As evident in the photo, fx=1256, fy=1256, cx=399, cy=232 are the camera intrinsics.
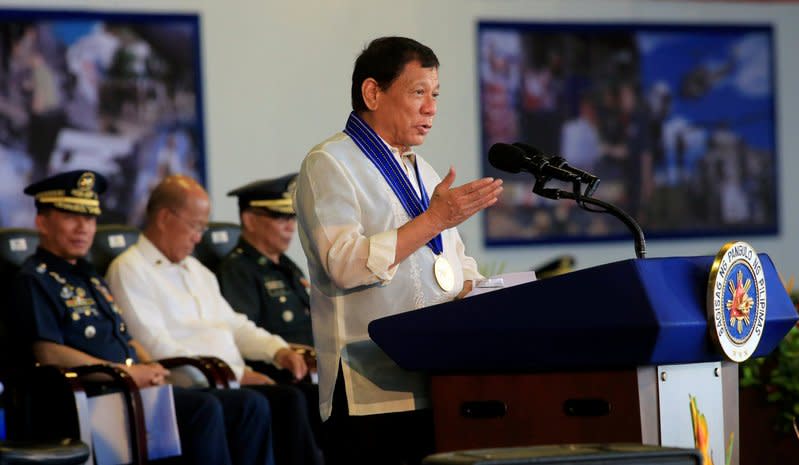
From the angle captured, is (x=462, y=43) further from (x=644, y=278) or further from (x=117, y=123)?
(x=644, y=278)

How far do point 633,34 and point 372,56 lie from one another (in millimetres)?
5961

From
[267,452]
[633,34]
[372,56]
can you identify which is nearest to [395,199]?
[372,56]

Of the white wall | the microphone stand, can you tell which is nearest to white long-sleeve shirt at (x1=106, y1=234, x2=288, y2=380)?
the white wall

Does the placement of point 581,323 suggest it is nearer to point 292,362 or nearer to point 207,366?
point 207,366

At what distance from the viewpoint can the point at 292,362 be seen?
15.9 feet

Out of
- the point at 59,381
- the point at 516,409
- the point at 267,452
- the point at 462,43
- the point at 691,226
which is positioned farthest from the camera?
the point at 691,226

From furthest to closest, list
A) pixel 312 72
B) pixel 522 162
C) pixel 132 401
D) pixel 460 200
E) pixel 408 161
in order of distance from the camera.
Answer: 1. pixel 312 72
2. pixel 132 401
3. pixel 408 161
4. pixel 522 162
5. pixel 460 200

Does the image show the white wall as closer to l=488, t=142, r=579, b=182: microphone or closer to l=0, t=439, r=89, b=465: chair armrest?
l=0, t=439, r=89, b=465: chair armrest

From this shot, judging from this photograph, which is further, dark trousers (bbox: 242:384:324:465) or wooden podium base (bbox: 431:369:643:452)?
dark trousers (bbox: 242:384:324:465)

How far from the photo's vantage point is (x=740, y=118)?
8414 millimetres

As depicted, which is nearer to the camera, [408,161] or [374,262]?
[374,262]

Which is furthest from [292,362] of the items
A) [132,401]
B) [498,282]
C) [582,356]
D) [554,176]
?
[582,356]

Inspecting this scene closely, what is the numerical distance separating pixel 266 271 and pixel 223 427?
1.01m

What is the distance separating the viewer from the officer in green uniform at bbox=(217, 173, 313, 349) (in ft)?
17.0
